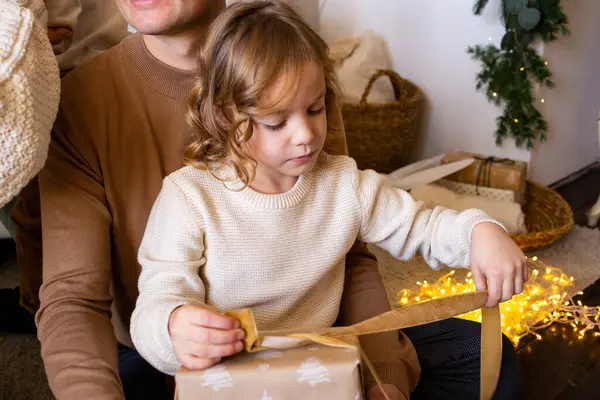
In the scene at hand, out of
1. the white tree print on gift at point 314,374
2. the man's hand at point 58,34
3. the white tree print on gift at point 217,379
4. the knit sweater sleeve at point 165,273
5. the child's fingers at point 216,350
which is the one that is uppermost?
the man's hand at point 58,34

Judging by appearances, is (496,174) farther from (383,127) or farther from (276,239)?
(276,239)

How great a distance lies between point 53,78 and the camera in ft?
2.51

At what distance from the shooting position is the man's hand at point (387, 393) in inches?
34.5

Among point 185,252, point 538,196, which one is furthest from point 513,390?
point 538,196

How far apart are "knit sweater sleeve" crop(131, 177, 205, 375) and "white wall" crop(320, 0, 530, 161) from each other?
1.66 meters

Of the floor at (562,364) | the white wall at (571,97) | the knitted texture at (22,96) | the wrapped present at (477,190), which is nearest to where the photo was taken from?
the knitted texture at (22,96)

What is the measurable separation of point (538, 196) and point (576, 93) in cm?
46

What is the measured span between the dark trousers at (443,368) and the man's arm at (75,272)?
0.11m

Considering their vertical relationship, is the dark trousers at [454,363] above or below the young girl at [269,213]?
below

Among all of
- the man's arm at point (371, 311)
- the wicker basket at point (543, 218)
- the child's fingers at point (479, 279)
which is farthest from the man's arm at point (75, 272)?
the wicker basket at point (543, 218)

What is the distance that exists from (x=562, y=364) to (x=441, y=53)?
1.24 m

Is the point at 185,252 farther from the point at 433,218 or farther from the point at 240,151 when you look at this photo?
the point at 433,218

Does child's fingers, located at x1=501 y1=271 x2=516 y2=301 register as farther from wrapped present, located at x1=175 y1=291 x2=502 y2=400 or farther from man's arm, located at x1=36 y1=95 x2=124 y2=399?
man's arm, located at x1=36 y1=95 x2=124 y2=399

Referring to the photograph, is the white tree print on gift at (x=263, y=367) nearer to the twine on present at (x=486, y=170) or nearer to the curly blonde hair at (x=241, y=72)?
the curly blonde hair at (x=241, y=72)
